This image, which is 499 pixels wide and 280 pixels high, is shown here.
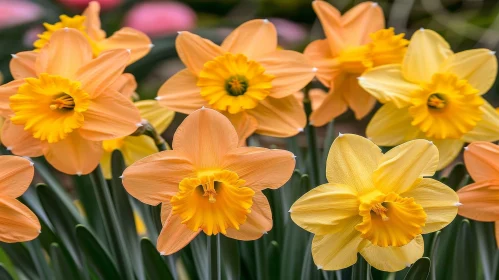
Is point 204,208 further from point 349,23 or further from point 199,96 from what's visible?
point 349,23

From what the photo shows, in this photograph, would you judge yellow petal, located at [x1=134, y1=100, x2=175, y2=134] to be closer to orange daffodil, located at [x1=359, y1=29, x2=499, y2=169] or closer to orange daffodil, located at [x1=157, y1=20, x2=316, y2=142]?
orange daffodil, located at [x1=157, y1=20, x2=316, y2=142]

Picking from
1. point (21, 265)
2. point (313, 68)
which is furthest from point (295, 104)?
point (21, 265)

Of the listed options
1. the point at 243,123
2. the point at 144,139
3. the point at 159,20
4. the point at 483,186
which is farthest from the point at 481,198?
the point at 159,20

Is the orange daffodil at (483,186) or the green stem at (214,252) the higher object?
the orange daffodil at (483,186)

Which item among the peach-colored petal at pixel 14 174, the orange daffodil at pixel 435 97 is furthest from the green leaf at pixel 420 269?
the peach-colored petal at pixel 14 174

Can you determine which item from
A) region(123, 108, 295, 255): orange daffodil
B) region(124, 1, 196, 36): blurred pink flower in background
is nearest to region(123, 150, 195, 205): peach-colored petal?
region(123, 108, 295, 255): orange daffodil

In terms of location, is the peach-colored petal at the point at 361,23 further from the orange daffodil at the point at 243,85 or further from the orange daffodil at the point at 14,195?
the orange daffodil at the point at 14,195
